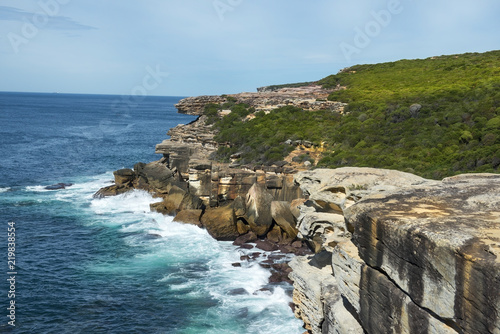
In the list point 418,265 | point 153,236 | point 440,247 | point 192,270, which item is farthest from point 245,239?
point 440,247

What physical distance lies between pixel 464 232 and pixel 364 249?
2.98m

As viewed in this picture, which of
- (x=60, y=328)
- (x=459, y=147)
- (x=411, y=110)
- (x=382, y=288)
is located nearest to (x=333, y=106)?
(x=411, y=110)

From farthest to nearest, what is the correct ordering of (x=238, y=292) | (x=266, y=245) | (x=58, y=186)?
(x=58, y=186), (x=266, y=245), (x=238, y=292)

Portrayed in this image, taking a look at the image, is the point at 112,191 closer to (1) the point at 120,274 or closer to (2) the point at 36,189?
(2) the point at 36,189

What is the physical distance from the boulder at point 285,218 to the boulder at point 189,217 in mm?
6849

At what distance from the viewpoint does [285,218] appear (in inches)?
1245

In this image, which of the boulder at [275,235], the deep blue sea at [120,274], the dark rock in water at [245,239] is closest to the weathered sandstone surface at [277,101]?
the deep blue sea at [120,274]

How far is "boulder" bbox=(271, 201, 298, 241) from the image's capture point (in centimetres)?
3142

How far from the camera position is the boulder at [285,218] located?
31.4 m

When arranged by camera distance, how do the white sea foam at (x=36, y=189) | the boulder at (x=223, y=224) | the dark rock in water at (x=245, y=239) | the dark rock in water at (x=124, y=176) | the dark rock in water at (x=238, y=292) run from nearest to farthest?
the dark rock in water at (x=238, y=292) → the dark rock in water at (x=245, y=239) → the boulder at (x=223, y=224) → the dark rock in water at (x=124, y=176) → the white sea foam at (x=36, y=189)

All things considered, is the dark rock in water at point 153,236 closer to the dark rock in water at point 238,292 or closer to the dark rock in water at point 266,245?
the dark rock in water at point 266,245

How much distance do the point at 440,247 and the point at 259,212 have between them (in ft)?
78.5

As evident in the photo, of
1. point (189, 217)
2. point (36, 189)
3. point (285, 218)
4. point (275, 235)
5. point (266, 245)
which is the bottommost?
point (266, 245)

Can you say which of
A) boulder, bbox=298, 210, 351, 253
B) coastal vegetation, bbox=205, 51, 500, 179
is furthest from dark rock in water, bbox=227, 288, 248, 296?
coastal vegetation, bbox=205, 51, 500, 179
